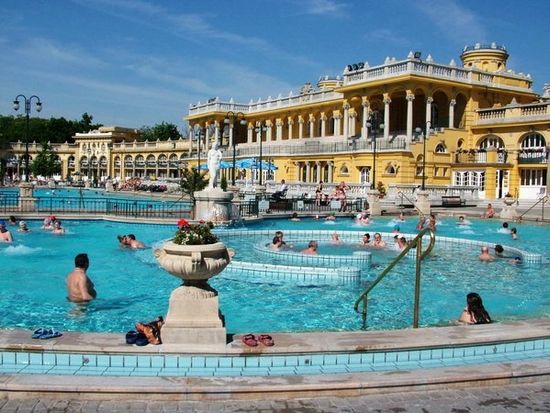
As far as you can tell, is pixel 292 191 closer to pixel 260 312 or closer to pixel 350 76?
pixel 350 76

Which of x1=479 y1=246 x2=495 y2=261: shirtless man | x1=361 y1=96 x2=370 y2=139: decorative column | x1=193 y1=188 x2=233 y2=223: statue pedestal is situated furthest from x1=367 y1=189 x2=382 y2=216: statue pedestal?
x1=361 y1=96 x2=370 y2=139: decorative column

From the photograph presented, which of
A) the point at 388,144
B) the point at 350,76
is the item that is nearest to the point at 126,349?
the point at 388,144

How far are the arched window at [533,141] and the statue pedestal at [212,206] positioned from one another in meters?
26.7

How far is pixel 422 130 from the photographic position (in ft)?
149

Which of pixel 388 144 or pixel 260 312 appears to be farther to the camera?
pixel 388 144

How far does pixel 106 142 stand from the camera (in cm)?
9694

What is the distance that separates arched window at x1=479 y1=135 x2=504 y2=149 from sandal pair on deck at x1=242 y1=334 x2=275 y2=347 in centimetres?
4024

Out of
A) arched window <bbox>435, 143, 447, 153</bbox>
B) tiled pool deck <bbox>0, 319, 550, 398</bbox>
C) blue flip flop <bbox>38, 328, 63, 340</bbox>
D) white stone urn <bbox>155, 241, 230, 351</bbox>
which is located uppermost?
arched window <bbox>435, 143, 447, 153</bbox>

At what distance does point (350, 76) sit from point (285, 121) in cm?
1719

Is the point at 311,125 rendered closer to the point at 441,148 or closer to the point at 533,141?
the point at 441,148

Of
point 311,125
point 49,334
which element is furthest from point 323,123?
point 49,334

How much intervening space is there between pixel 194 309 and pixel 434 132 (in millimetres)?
39820

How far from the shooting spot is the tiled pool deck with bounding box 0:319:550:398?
18.8ft

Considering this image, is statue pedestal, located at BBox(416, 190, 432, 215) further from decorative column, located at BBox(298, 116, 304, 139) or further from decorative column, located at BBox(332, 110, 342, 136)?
decorative column, located at BBox(298, 116, 304, 139)
